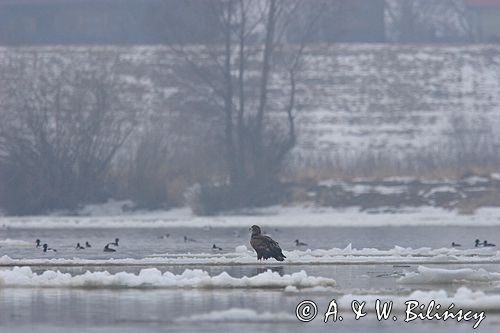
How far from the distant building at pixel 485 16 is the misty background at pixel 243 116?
6.98 meters

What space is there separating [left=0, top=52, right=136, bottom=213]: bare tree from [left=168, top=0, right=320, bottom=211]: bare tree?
3.41m

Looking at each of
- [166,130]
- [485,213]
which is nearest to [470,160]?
[485,213]

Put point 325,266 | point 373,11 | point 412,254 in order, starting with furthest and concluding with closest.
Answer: point 373,11 → point 412,254 → point 325,266

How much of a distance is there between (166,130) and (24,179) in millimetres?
7364

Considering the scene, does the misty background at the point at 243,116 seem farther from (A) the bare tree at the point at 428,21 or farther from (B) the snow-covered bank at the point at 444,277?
(B) the snow-covered bank at the point at 444,277

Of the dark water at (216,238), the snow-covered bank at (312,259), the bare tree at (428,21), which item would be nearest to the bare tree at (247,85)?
the dark water at (216,238)

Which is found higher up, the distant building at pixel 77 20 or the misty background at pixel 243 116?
the distant building at pixel 77 20

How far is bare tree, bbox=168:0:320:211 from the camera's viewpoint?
2235 inches

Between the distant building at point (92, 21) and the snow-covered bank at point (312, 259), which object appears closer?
the snow-covered bank at point (312, 259)

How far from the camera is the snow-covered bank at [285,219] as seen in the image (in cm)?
4822

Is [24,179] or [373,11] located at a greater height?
[373,11]

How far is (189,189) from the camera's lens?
55.4m

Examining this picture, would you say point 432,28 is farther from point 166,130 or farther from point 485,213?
point 485,213

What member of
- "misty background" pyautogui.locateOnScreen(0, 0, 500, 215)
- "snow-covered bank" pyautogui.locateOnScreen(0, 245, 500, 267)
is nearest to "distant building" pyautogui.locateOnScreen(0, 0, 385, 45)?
"misty background" pyautogui.locateOnScreen(0, 0, 500, 215)
